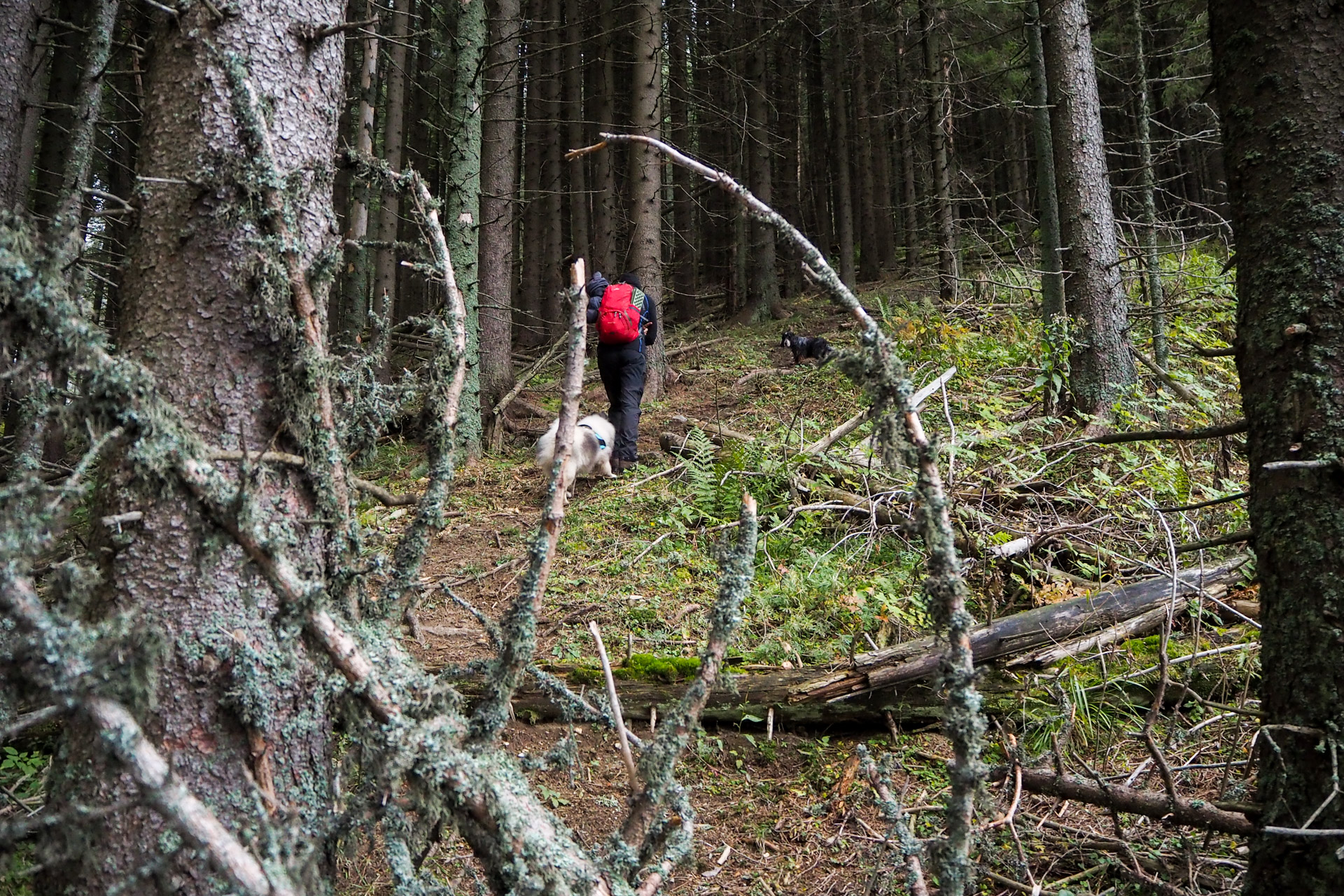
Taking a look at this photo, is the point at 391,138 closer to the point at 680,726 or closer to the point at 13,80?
the point at 13,80

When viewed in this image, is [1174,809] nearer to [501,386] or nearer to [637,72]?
[501,386]

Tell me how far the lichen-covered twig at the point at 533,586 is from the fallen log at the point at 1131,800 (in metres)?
1.59

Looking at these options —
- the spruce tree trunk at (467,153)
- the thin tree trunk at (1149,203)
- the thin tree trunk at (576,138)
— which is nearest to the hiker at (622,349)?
the spruce tree trunk at (467,153)

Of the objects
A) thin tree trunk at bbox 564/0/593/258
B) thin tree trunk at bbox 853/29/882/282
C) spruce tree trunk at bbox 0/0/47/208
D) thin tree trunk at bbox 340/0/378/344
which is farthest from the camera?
thin tree trunk at bbox 853/29/882/282

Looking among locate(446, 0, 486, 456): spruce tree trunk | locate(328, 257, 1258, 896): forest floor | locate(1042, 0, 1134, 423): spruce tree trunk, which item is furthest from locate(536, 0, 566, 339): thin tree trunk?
locate(1042, 0, 1134, 423): spruce tree trunk

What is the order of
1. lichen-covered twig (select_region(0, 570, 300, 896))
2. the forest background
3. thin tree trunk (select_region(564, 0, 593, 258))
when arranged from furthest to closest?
thin tree trunk (select_region(564, 0, 593, 258)), the forest background, lichen-covered twig (select_region(0, 570, 300, 896))

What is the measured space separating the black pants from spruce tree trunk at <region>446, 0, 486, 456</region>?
157 cm

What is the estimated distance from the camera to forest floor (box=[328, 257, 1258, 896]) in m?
3.54

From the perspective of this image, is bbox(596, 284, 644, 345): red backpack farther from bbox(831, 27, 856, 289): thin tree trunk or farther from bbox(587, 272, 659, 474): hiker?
bbox(831, 27, 856, 289): thin tree trunk

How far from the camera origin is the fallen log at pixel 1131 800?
9.14 feet

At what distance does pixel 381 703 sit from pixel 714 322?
17.5 m

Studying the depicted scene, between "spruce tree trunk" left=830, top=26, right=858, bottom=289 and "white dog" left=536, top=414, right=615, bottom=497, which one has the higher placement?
"spruce tree trunk" left=830, top=26, right=858, bottom=289

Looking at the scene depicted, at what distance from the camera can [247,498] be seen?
1796 millimetres

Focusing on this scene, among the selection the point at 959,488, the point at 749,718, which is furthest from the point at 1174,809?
the point at 959,488
